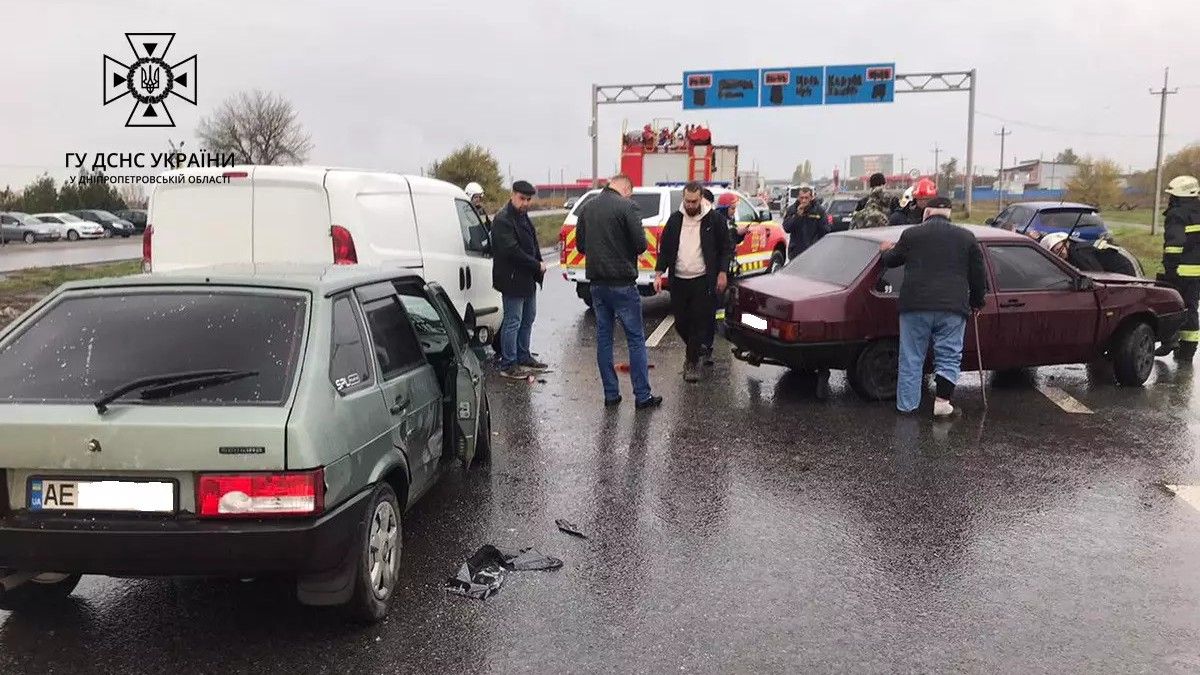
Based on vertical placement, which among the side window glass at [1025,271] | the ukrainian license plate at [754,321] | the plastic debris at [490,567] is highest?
the side window glass at [1025,271]

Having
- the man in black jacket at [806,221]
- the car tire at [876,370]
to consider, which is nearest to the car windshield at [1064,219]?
the man in black jacket at [806,221]

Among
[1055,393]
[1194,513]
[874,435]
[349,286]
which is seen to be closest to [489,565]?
[349,286]

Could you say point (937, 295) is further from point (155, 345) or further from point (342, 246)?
point (155, 345)

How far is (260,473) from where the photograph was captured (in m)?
3.14

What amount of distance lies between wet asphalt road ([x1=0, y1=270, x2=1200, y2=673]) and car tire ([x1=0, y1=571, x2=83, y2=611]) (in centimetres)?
9

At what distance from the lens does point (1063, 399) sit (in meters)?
7.91

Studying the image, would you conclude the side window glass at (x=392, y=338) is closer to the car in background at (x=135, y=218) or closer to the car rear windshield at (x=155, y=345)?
the car rear windshield at (x=155, y=345)

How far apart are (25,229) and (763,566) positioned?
50534 millimetres

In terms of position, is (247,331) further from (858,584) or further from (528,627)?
(858,584)

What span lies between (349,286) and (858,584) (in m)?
2.63

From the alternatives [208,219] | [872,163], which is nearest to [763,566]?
[208,219]

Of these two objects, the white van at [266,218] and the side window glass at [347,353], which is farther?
the white van at [266,218]

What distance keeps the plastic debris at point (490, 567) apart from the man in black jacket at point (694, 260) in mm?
4222

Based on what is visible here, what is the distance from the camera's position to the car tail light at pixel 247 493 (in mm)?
3145
